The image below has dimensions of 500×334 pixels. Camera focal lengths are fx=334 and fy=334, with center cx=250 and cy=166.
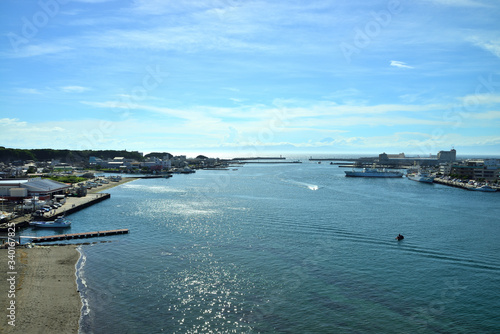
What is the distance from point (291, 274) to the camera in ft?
52.4

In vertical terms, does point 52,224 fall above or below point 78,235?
above

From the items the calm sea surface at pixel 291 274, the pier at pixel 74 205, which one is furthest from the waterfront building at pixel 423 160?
the pier at pixel 74 205

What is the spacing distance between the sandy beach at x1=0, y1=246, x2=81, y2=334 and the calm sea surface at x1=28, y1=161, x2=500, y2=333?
0.64 meters

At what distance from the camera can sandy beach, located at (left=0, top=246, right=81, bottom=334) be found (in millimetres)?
11250

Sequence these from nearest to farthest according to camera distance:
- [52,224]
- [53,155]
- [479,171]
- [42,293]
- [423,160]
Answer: [42,293] → [52,224] → [479,171] → [53,155] → [423,160]

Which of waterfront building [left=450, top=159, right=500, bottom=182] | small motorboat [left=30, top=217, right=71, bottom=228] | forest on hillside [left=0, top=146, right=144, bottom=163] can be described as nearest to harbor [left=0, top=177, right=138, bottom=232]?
small motorboat [left=30, top=217, right=71, bottom=228]

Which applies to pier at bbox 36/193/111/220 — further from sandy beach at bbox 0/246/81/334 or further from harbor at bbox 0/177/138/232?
sandy beach at bbox 0/246/81/334

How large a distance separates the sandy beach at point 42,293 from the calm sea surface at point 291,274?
64 centimetres

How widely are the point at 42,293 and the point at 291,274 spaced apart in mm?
10646

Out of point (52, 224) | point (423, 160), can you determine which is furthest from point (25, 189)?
point (423, 160)

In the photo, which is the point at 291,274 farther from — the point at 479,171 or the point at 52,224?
the point at 479,171

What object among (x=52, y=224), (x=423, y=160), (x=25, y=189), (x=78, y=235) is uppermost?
(x=423, y=160)

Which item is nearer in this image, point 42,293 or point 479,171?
point 42,293

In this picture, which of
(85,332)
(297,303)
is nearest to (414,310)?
Answer: (297,303)
